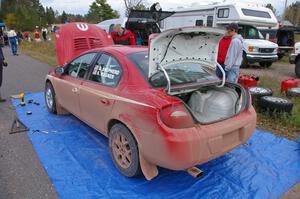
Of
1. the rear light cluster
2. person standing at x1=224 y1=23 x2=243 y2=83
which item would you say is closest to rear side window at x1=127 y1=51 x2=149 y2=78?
the rear light cluster

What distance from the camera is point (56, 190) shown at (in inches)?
125

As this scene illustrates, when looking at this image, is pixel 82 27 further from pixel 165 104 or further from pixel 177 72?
pixel 165 104

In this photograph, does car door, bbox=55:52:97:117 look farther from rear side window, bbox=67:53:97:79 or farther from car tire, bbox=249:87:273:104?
car tire, bbox=249:87:273:104

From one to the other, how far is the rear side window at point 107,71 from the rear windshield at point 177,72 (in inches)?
9.9

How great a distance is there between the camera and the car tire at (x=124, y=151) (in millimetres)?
3186

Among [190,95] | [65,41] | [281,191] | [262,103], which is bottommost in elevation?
[281,191]

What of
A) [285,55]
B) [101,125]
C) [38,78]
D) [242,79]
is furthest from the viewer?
[285,55]

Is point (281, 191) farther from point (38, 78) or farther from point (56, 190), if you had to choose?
point (38, 78)

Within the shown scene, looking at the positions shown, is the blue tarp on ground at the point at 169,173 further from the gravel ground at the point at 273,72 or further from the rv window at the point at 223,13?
the rv window at the point at 223,13

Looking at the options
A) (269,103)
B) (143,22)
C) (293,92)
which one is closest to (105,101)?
(269,103)

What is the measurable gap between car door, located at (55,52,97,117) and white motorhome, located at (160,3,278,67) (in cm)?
819

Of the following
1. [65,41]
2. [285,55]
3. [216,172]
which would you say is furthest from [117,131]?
[285,55]

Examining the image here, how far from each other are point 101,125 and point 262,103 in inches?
138

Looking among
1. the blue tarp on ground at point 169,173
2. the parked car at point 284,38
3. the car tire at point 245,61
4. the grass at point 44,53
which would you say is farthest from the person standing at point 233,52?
the parked car at point 284,38
